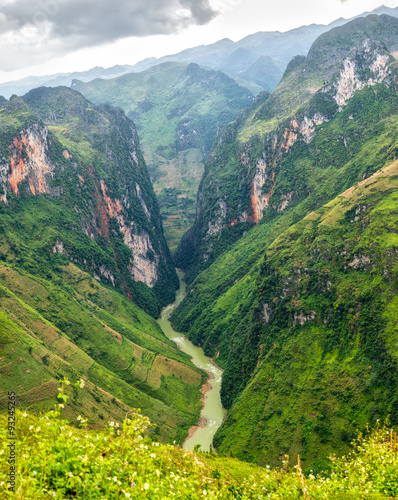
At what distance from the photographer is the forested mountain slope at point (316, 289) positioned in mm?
74438

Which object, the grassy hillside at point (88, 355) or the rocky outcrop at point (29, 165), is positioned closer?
the grassy hillside at point (88, 355)

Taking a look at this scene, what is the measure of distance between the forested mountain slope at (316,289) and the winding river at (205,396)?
3.42m

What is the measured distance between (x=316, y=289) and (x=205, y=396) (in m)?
43.1

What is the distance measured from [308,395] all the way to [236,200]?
418ft

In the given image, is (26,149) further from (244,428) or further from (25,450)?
(25,450)

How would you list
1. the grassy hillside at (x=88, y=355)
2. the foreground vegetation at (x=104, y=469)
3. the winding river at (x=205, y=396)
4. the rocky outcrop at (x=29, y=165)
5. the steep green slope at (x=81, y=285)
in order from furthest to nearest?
the rocky outcrop at (x=29, y=165), the winding river at (x=205, y=396), the steep green slope at (x=81, y=285), the grassy hillside at (x=88, y=355), the foreground vegetation at (x=104, y=469)

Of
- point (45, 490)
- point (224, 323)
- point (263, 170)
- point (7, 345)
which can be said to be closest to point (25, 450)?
point (45, 490)

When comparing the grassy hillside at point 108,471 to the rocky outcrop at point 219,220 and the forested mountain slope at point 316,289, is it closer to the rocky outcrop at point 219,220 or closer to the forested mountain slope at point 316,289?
the forested mountain slope at point 316,289

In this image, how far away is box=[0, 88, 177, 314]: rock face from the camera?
454ft

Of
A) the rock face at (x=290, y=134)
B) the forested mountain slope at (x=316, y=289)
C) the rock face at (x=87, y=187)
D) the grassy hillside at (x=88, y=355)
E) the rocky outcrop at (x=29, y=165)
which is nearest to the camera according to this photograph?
the grassy hillside at (x=88, y=355)

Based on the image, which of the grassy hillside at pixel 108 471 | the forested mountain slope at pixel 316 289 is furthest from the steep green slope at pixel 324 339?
the grassy hillside at pixel 108 471

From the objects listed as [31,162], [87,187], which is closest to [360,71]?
[87,187]

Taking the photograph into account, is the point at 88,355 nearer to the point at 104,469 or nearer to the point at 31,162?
the point at 31,162

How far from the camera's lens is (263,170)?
616 ft
